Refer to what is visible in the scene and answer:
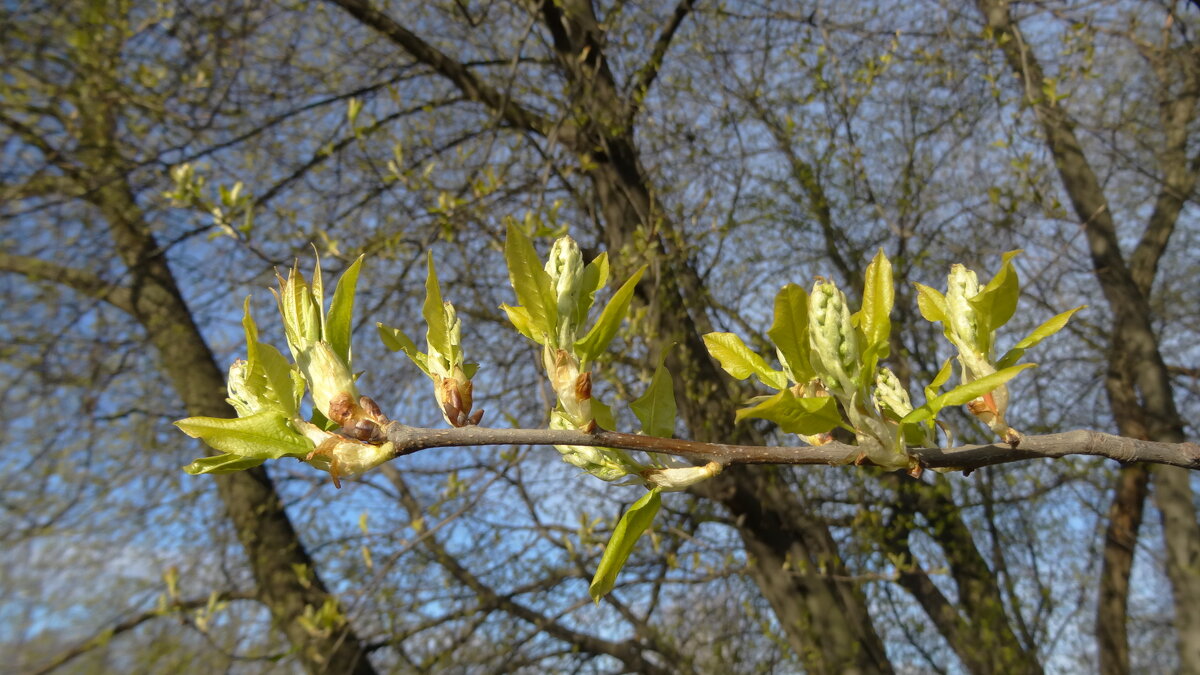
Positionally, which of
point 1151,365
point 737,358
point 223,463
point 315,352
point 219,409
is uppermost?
point 1151,365

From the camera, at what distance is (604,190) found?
309 centimetres

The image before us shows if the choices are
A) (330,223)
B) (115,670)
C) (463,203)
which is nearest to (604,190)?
(463,203)

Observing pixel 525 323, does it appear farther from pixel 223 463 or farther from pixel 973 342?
pixel 973 342

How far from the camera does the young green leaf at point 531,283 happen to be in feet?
2.21

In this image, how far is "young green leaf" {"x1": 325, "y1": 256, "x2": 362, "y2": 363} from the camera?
712mm

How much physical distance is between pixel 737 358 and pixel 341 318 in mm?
387

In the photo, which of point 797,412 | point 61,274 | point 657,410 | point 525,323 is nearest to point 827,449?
point 797,412

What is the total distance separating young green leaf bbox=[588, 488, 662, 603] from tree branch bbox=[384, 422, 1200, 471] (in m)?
0.06

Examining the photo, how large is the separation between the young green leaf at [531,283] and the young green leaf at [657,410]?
0.46 feet

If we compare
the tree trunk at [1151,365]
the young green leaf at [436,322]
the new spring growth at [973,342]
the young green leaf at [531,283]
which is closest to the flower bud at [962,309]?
the new spring growth at [973,342]

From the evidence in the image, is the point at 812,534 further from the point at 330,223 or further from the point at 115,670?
the point at 115,670

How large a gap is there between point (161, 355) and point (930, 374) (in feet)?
11.9

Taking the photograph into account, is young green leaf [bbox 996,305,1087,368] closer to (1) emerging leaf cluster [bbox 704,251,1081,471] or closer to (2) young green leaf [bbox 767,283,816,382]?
(1) emerging leaf cluster [bbox 704,251,1081,471]

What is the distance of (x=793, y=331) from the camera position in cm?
68
